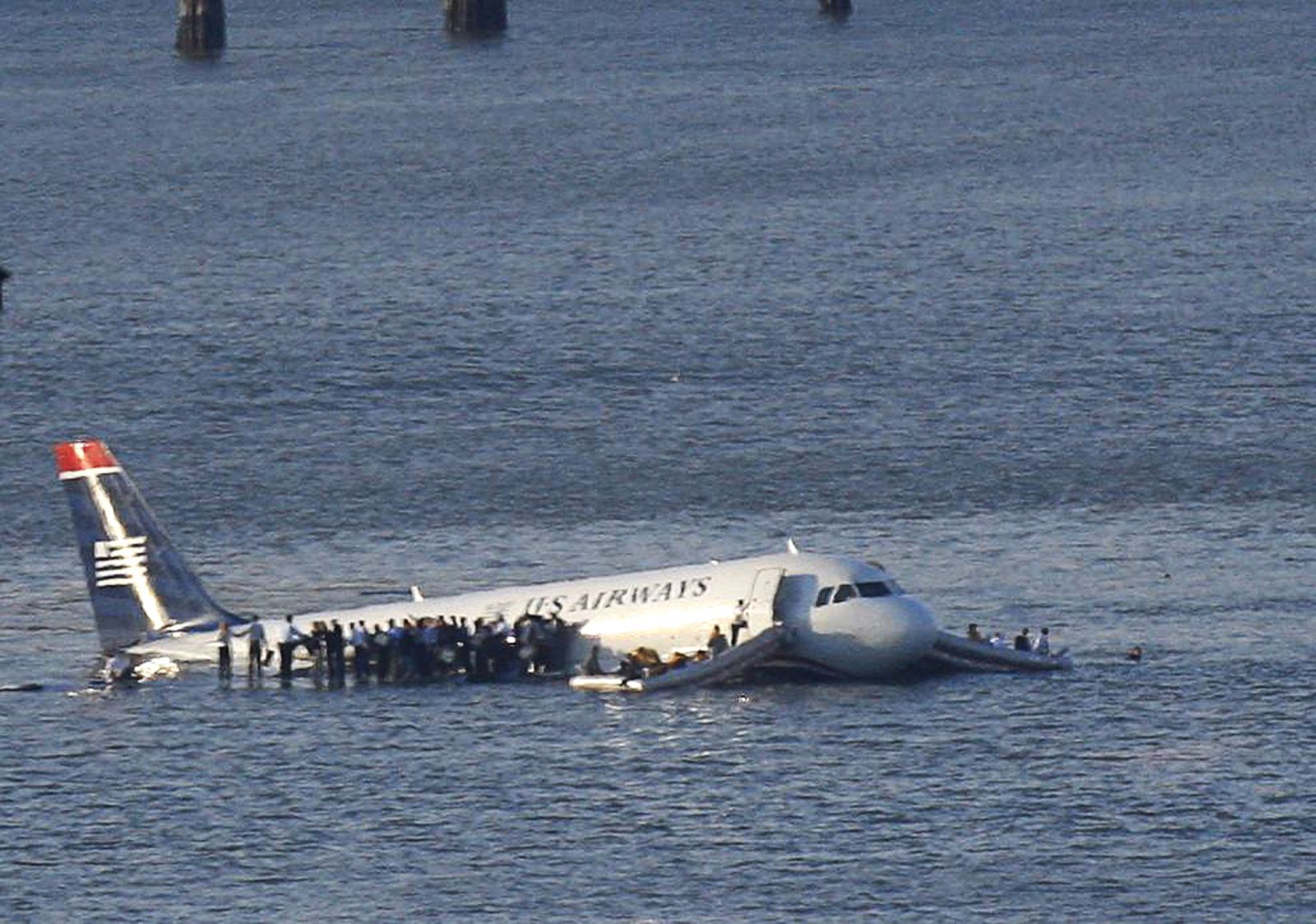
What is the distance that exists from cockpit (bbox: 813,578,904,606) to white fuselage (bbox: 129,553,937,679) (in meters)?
0.02

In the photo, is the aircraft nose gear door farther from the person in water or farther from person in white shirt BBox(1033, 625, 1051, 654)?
the person in water

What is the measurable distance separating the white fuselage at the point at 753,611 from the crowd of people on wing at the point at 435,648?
1.50 ft

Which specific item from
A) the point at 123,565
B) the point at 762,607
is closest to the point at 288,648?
the point at 123,565

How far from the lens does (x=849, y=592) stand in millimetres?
92188

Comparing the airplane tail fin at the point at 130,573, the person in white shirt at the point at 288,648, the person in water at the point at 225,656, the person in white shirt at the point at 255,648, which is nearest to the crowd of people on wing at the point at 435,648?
the person in white shirt at the point at 288,648

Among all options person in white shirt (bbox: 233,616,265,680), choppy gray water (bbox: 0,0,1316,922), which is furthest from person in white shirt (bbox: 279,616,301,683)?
choppy gray water (bbox: 0,0,1316,922)

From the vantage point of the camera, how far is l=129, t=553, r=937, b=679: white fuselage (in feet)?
302

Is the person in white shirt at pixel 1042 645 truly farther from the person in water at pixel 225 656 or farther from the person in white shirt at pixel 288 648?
the person in water at pixel 225 656

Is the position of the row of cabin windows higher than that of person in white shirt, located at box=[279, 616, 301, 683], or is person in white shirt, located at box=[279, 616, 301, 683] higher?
the row of cabin windows

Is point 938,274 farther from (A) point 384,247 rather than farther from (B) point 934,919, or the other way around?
(B) point 934,919

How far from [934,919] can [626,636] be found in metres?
24.1

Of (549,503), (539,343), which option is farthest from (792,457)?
(539,343)

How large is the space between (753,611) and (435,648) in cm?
1053

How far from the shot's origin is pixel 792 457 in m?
130
